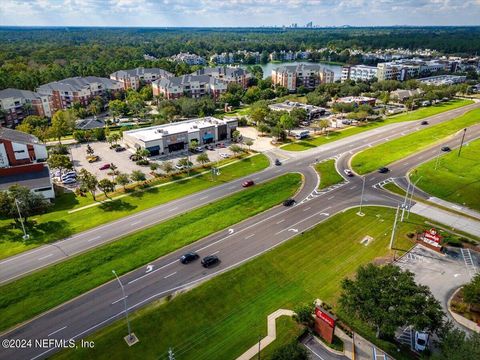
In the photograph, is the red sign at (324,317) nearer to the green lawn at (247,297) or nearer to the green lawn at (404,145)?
the green lawn at (247,297)

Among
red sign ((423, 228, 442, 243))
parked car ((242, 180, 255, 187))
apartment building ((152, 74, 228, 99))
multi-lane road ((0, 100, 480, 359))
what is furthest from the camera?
apartment building ((152, 74, 228, 99))

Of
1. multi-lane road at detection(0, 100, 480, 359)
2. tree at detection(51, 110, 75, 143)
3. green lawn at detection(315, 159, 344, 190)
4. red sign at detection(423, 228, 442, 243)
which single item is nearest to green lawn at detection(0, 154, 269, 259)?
multi-lane road at detection(0, 100, 480, 359)

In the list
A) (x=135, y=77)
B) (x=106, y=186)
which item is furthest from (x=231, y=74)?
(x=106, y=186)

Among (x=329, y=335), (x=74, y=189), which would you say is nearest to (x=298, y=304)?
(x=329, y=335)

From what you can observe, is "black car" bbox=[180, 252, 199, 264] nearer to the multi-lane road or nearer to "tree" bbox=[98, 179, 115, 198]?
the multi-lane road

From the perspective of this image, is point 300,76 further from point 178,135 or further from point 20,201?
point 20,201

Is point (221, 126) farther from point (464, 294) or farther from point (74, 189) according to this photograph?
point (464, 294)

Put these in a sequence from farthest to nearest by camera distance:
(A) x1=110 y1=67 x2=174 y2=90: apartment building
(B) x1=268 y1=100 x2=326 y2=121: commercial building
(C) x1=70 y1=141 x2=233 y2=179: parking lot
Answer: (A) x1=110 y1=67 x2=174 y2=90: apartment building, (B) x1=268 y1=100 x2=326 y2=121: commercial building, (C) x1=70 y1=141 x2=233 y2=179: parking lot
